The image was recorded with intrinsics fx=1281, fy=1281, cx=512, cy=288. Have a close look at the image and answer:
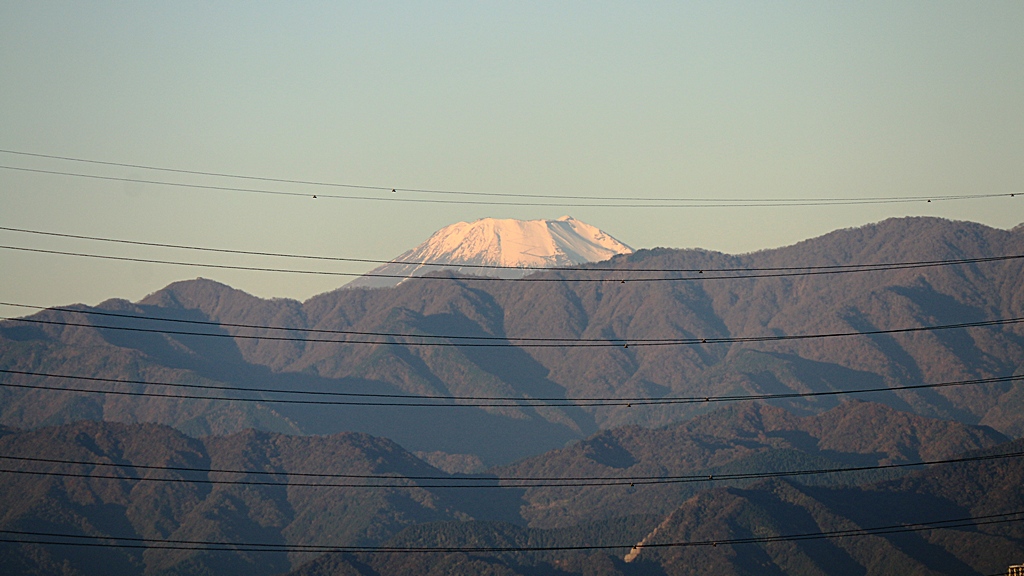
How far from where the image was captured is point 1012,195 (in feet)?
202

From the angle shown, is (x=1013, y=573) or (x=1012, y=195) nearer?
(x=1012, y=195)

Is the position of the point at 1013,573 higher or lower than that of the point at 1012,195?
lower

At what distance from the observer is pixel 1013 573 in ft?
253

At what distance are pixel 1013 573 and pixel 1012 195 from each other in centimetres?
2730
